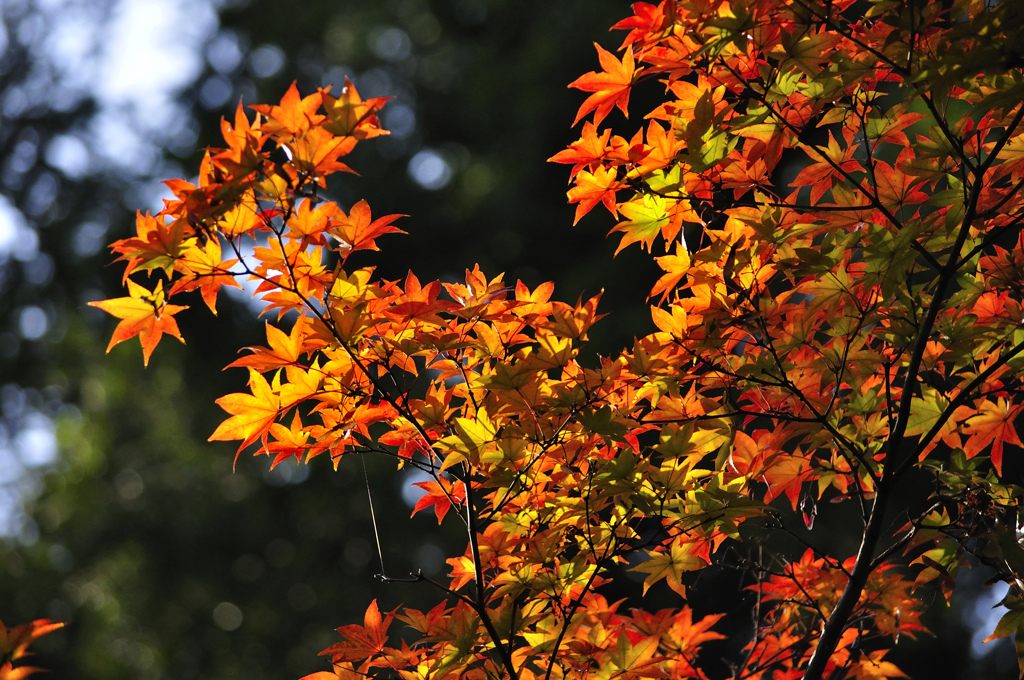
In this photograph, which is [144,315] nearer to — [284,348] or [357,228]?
[284,348]

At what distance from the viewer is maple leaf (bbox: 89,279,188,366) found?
3.29 ft

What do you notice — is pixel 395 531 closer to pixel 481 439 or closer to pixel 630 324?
pixel 630 324

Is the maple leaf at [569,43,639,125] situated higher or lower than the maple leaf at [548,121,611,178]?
higher

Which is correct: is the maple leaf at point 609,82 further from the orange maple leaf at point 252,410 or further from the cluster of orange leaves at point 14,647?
the cluster of orange leaves at point 14,647

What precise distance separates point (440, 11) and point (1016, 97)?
5974 mm

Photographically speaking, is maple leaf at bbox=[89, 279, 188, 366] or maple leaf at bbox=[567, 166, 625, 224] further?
maple leaf at bbox=[567, 166, 625, 224]

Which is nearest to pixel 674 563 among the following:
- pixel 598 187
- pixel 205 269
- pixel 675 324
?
pixel 675 324

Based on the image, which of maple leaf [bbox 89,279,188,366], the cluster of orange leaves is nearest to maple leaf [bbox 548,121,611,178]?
maple leaf [bbox 89,279,188,366]

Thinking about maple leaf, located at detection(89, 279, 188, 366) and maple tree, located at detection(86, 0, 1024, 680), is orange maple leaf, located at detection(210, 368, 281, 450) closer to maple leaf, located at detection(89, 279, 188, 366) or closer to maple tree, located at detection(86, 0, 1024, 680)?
maple tree, located at detection(86, 0, 1024, 680)

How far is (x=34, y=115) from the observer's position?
7.44m

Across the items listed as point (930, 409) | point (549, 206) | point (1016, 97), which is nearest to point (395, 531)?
point (549, 206)

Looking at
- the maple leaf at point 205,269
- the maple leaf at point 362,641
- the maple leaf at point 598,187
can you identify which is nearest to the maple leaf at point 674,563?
the maple leaf at point 362,641

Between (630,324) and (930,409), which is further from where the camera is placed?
(630,324)

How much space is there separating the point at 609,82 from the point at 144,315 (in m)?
0.78
